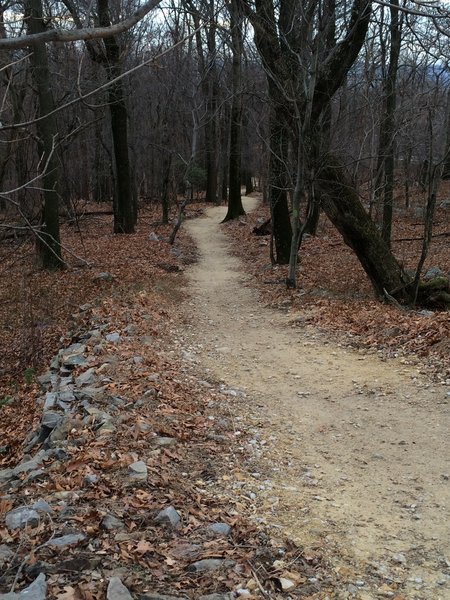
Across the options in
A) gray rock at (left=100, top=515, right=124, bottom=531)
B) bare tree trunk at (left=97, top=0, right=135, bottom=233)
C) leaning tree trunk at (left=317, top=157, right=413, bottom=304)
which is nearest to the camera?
gray rock at (left=100, top=515, right=124, bottom=531)

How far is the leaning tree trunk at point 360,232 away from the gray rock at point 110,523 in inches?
290

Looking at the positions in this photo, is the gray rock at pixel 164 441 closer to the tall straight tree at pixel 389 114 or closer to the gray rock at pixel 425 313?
the gray rock at pixel 425 313

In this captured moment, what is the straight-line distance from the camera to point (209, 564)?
3.04 m

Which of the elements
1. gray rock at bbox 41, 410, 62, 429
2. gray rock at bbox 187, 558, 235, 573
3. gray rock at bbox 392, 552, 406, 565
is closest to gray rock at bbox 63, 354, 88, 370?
gray rock at bbox 41, 410, 62, 429

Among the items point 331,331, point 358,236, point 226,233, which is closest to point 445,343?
point 331,331

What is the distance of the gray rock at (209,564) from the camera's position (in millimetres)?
3004

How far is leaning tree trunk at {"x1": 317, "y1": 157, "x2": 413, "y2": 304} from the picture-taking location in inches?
381

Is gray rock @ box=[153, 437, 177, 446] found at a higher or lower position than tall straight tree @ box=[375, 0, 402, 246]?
lower

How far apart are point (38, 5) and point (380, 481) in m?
11.2

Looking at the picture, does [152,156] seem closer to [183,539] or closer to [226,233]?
[226,233]

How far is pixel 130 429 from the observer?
4.77 m

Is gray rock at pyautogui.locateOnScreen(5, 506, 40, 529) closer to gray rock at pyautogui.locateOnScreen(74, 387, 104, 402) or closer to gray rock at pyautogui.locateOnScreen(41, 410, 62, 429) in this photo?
gray rock at pyautogui.locateOnScreen(41, 410, 62, 429)

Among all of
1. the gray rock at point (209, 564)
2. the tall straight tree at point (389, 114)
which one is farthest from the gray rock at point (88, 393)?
the tall straight tree at point (389, 114)

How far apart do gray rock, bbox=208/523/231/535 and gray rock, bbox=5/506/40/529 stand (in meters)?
1.11
